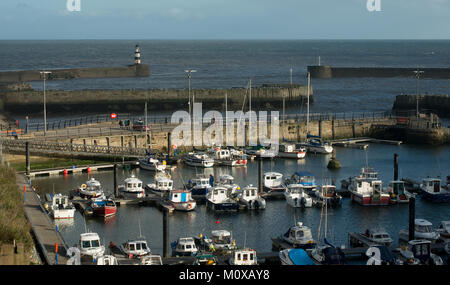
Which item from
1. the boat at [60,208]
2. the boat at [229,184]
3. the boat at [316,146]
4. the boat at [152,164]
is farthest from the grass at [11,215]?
the boat at [316,146]

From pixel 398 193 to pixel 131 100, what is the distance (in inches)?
2083

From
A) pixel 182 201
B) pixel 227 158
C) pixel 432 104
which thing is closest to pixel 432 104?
pixel 432 104

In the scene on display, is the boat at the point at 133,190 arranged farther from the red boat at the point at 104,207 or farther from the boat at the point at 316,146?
Result: the boat at the point at 316,146

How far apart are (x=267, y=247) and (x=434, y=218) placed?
1033 cm

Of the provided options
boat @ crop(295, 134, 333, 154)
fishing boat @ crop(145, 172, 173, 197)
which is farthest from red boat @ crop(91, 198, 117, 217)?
boat @ crop(295, 134, 333, 154)

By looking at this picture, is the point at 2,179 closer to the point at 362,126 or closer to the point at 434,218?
the point at 434,218

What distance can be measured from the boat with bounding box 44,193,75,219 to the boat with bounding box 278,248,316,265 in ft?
40.4

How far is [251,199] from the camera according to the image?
3425cm

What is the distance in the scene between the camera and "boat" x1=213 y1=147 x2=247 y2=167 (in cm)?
4609

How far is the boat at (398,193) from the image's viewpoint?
117 ft

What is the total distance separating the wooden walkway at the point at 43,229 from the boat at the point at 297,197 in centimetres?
1219

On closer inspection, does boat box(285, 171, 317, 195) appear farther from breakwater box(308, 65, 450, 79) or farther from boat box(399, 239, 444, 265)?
breakwater box(308, 65, 450, 79)

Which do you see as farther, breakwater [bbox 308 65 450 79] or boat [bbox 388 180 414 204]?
breakwater [bbox 308 65 450 79]

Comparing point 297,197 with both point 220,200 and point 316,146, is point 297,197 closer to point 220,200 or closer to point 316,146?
point 220,200
